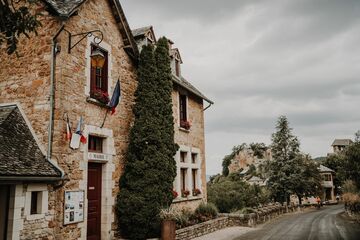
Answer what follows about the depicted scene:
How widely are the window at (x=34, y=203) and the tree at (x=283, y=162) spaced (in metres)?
31.6

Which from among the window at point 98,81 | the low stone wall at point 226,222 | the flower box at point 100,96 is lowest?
the low stone wall at point 226,222

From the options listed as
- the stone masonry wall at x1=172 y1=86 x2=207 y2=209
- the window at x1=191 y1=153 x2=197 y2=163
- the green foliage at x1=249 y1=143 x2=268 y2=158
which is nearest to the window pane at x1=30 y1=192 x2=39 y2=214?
the stone masonry wall at x1=172 y1=86 x2=207 y2=209

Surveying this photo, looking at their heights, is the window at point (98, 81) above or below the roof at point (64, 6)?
below

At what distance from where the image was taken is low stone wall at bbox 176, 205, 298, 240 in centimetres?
1035

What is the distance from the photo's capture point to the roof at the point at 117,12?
316 inches

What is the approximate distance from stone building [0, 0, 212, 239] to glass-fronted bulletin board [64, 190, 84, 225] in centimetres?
2

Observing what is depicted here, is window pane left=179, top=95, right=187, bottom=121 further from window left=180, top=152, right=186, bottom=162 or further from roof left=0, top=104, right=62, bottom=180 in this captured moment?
roof left=0, top=104, right=62, bottom=180

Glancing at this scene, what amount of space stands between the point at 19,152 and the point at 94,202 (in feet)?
8.95

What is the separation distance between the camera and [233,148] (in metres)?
68.4

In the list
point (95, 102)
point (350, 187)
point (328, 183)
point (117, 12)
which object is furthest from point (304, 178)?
point (95, 102)

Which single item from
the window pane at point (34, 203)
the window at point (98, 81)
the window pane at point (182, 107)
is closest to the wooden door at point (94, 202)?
the window pane at point (34, 203)

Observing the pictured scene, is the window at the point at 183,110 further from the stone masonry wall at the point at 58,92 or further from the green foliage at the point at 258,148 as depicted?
the green foliage at the point at 258,148

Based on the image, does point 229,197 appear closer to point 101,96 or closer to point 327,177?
point 101,96

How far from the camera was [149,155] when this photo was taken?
9.91 metres
